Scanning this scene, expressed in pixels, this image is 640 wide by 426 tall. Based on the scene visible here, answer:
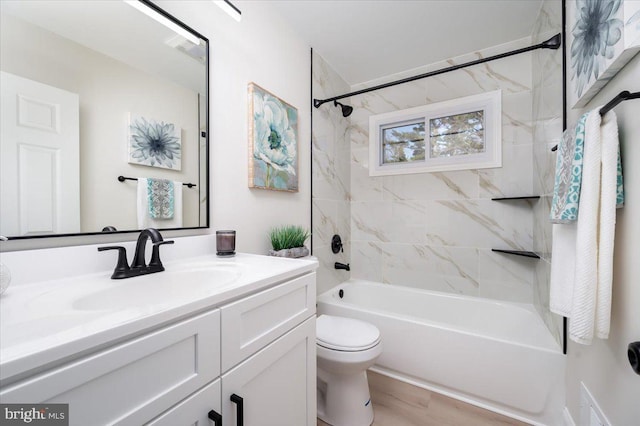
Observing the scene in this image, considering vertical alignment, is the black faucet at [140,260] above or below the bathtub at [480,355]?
above

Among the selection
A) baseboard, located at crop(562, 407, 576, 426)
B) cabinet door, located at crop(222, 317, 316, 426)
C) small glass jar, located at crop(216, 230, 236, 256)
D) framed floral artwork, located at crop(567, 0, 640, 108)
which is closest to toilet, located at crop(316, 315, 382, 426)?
cabinet door, located at crop(222, 317, 316, 426)

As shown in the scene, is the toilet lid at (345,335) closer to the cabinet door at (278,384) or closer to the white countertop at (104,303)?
the cabinet door at (278,384)

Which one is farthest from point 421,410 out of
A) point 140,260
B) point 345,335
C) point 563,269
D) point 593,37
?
point 593,37

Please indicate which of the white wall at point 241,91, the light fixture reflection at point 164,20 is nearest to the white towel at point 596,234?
the white wall at point 241,91

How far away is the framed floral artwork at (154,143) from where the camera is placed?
1.03 m

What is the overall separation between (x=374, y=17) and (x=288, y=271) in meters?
1.91

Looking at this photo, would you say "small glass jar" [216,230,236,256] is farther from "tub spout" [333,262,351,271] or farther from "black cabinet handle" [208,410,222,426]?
"tub spout" [333,262,351,271]

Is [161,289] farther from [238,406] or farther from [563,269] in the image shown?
[563,269]

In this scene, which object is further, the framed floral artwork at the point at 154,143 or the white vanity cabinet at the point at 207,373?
the framed floral artwork at the point at 154,143

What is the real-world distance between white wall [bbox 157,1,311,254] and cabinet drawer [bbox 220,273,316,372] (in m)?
0.63

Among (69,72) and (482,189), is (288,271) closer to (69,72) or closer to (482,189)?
(69,72)

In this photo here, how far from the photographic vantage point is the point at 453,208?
2.28 meters

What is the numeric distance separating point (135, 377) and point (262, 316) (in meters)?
0.36

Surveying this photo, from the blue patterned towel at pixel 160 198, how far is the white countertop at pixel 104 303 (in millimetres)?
223
